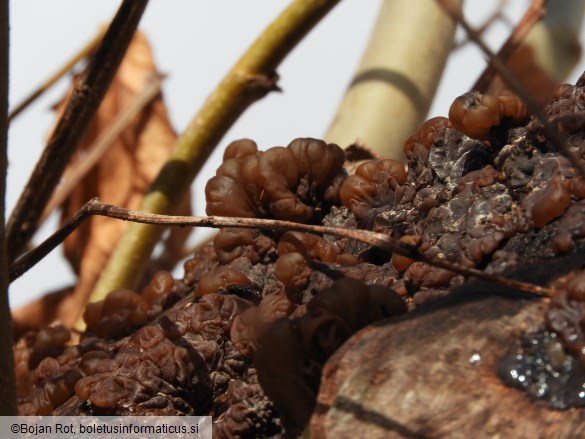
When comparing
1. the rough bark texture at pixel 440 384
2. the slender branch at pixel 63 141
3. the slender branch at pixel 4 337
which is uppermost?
the slender branch at pixel 63 141

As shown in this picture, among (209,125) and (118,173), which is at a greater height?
(118,173)

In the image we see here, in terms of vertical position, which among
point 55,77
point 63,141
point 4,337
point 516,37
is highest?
point 55,77

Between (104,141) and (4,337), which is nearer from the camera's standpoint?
(4,337)

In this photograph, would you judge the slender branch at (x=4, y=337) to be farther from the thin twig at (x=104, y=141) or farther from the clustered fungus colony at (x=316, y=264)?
the thin twig at (x=104, y=141)

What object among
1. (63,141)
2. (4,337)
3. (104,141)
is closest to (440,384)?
(4,337)

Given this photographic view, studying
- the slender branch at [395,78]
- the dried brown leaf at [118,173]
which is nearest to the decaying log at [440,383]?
the slender branch at [395,78]

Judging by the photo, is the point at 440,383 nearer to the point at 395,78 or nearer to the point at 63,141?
the point at 63,141
